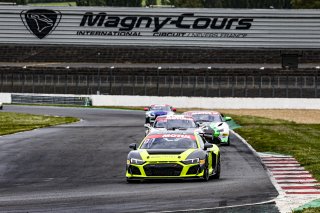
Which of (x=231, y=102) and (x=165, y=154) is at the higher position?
(x=231, y=102)

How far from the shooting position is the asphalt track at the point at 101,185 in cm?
1517

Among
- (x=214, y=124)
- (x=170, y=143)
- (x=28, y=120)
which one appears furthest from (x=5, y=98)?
(x=170, y=143)

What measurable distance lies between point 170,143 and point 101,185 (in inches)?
89.1

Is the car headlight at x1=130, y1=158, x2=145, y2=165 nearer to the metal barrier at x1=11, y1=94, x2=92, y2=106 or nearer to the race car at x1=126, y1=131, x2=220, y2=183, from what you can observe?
the race car at x1=126, y1=131, x2=220, y2=183

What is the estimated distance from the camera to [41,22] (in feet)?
326

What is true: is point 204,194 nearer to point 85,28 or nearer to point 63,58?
point 85,28

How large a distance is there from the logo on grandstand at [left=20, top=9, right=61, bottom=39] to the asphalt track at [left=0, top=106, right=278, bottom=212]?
68.7 meters

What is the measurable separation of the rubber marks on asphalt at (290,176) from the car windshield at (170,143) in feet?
7.16

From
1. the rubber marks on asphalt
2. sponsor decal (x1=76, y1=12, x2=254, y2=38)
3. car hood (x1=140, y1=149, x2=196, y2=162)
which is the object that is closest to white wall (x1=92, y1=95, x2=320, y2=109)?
sponsor decal (x1=76, y1=12, x2=254, y2=38)

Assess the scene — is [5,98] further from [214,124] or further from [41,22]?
[214,124]

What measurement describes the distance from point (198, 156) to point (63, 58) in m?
91.6

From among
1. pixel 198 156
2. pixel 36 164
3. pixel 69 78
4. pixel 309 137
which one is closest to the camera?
pixel 198 156

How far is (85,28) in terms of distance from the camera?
3915 inches

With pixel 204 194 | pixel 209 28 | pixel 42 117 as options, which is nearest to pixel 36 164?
pixel 204 194
